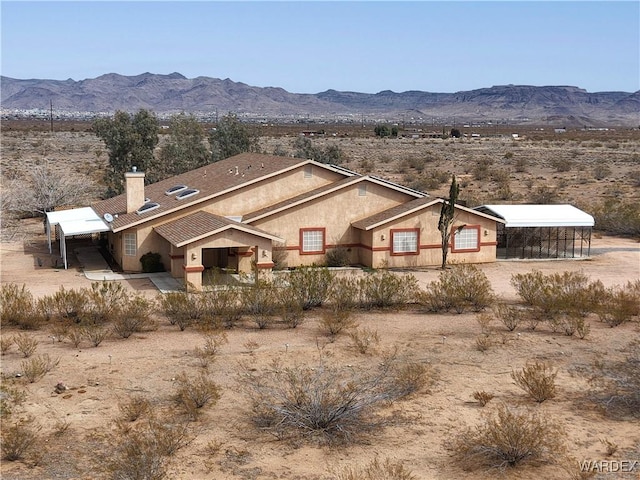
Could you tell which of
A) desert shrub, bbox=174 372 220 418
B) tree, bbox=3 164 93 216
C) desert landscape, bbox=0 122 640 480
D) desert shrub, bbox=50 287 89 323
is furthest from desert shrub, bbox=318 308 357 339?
tree, bbox=3 164 93 216

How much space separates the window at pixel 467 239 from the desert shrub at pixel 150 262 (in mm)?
11394

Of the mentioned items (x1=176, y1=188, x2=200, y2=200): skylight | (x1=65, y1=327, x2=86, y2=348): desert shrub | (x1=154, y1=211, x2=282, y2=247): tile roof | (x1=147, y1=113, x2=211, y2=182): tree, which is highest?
(x1=147, y1=113, x2=211, y2=182): tree

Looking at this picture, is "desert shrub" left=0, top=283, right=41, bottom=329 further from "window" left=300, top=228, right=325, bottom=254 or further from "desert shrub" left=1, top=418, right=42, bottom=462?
"window" left=300, top=228, right=325, bottom=254

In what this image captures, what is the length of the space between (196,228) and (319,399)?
13901 millimetres

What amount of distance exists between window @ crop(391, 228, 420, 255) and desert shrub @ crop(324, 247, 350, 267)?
189 cm

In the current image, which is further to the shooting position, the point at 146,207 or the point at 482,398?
the point at 146,207

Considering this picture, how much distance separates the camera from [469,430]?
13812mm

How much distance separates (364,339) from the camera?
62.5 ft

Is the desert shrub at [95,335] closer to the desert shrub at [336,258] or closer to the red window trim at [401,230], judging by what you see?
the desert shrub at [336,258]

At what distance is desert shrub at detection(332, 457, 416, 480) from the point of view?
11592mm

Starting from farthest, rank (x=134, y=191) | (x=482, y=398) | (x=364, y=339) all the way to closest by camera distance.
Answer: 1. (x=134, y=191)
2. (x=364, y=339)
3. (x=482, y=398)

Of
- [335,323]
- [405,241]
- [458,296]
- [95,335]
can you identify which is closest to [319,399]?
[335,323]

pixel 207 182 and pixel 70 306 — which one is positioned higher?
pixel 207 182

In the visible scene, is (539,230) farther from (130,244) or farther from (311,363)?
(311,363)
